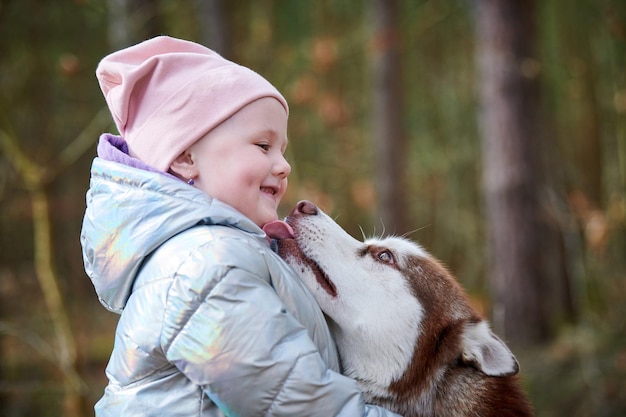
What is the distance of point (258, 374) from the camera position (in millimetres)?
2076

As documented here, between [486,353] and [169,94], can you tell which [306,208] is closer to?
[169,94]

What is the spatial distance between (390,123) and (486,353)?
1012cm

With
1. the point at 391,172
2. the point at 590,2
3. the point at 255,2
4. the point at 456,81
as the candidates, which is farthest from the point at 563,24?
the point at 255,2

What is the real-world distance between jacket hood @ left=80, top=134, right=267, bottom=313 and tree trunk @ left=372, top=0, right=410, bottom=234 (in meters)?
10.4

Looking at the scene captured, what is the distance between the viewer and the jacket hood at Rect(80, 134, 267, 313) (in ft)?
7.66

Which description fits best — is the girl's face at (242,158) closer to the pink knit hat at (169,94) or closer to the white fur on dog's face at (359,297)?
the pink knit hat at (169,94)

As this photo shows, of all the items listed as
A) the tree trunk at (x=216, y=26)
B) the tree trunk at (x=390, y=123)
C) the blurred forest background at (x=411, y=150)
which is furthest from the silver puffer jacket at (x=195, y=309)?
the tree trunk at (x=390, y=123)

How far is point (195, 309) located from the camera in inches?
83.7

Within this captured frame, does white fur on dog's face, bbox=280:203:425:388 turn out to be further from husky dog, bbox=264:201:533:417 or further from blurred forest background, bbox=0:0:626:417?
blurred forest background, bbox=0:0:626:417

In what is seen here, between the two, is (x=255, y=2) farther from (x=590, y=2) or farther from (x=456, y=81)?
(x=590, y=2)

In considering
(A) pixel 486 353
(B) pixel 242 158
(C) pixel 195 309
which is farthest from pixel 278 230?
(A) pixel 486 353

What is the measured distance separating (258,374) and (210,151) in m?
0.82

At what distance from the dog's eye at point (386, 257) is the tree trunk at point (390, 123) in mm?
9475

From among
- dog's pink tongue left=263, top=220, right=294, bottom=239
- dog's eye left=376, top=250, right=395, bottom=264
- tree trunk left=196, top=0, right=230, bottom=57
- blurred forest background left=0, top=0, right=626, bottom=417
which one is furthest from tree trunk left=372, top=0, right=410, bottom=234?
dog's pink tongue left=263, top=220, right=294, bottom=239
